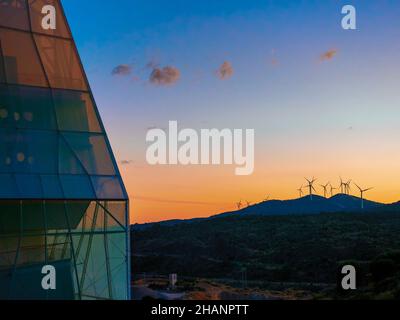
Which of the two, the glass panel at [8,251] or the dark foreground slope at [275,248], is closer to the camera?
the glass panel at [8,251]

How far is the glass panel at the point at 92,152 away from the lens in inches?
881

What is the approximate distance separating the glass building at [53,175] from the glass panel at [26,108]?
36 millimetres

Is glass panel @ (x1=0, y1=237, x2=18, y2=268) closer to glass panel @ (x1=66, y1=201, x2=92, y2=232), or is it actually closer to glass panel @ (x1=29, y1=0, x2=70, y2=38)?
glass panel @ (x1=66, y1=201, x2=92, y2=232)

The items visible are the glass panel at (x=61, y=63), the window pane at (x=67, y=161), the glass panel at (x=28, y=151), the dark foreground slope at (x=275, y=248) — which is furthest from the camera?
the dark foreground slope at (x=275, y=248)

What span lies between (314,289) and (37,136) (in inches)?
1672

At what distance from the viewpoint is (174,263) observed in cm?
9075

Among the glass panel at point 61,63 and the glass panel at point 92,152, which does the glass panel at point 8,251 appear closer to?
the glass panel at point 92,152

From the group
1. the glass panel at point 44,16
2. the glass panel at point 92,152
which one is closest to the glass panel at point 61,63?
the glass panel at point 44,16

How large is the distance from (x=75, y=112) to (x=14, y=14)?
4.25m

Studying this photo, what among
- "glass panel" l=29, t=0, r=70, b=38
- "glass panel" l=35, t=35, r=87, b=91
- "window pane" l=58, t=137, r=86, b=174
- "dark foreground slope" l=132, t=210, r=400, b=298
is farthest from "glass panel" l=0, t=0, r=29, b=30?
"dark foreground slope" l=132, t=210, r=400, b=298

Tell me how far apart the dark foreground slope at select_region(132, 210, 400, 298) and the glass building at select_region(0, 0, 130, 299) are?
25.3 metres

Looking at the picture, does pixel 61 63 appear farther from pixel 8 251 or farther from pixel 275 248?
pixel 275 248

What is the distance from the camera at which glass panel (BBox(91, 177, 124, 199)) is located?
73.3 ft
